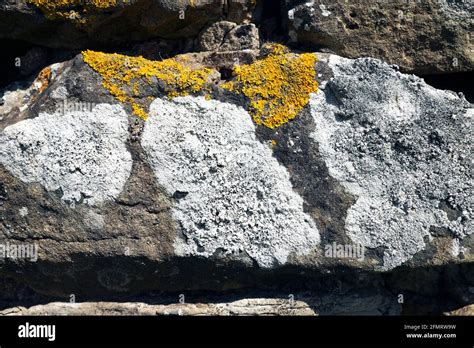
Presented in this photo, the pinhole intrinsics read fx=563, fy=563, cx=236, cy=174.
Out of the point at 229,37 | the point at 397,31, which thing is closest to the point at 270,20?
the point at 229,37

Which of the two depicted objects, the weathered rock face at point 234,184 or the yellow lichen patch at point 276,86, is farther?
the yellow lichen patch at point 276,86

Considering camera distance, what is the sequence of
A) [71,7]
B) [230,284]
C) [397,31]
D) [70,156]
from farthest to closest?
[397,31] < [230,284] < [71,7] < [70,156]

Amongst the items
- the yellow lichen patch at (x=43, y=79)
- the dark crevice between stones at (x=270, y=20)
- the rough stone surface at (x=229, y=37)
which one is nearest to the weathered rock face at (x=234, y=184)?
the yellow lichen patch at (x=43, y=79)

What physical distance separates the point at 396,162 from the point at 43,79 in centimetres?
227

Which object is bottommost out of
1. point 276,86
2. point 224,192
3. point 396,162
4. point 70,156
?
point 224,192

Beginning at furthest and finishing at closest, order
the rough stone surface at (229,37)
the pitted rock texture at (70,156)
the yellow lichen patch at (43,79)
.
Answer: the rough stone surface at (229,37) < the yellow lichen patch at (43,79) < the pitted rock texture at (70,156)

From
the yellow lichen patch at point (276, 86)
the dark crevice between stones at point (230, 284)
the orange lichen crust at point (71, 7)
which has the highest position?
the orange lichen crust at point (71, 7)

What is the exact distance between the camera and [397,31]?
11.9 feet

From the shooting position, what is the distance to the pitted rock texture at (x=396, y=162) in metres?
3.33

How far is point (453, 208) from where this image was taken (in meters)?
3.34

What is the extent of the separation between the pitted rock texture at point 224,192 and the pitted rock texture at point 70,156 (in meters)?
0.22

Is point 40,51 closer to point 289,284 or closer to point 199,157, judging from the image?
point 199,157

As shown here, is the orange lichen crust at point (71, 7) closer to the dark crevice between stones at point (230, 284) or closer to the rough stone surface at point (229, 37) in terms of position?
the rough stone surface at point (229, 37)

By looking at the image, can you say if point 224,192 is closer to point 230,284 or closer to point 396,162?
point 230,284
